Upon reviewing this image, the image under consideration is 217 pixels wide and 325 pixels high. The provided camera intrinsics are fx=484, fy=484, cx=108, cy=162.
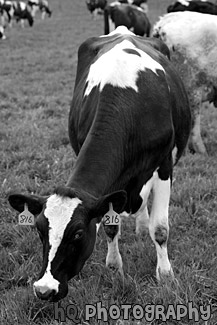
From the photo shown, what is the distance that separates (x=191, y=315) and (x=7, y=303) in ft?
4.00

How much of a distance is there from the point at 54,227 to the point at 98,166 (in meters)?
0.57

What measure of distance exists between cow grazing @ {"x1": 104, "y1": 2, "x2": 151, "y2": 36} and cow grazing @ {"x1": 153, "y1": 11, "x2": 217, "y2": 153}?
1180 cm

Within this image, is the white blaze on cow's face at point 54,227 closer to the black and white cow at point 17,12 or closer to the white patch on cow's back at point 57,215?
the white patch on cow's back at point 57,215

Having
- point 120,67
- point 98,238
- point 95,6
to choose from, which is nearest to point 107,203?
point 120,67

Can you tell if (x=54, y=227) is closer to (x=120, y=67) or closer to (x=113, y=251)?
(x=113, y=251)

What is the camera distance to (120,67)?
3592 millimetres

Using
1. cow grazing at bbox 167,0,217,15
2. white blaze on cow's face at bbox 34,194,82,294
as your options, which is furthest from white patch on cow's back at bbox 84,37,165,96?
cow grazing at bbox 167,0,217,15

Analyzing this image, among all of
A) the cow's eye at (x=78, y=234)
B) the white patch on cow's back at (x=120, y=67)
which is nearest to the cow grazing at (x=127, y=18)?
the white patch on cow's back at (x=120, y=67)

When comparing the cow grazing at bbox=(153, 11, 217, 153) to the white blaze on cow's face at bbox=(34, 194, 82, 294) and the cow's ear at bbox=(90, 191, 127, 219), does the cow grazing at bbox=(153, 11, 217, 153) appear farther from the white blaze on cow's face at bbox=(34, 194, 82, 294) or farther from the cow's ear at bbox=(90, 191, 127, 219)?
the white blaze on cow's face at bbox=(34, 194, 82, 294)

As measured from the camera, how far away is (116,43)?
420 centimetres

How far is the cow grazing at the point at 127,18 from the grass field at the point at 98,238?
9.09 m

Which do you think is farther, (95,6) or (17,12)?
(95,6)

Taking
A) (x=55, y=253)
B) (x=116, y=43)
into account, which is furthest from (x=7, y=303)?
(x=116, y=43)

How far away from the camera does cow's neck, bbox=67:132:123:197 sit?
9.82 feet
